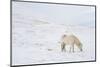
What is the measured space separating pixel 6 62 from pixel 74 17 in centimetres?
92

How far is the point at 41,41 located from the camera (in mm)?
2291

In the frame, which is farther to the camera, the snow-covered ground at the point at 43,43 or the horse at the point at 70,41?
the horse at the point at 70,41

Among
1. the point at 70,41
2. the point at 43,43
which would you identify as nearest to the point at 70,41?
the point at 70,41

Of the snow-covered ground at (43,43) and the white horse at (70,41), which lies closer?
the snow-covered ground at (43,43)

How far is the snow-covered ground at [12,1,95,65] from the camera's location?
219 cm

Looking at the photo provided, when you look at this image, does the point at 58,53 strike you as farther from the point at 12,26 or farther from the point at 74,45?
the point at 12,26

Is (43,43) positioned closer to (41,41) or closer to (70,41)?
(41,41)

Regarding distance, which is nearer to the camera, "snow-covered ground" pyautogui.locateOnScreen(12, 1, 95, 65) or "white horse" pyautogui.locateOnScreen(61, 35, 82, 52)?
"snow-covered ground" pyautogui.locateOnScreen(12, 1, 95, 65)

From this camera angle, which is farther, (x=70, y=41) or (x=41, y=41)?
(x=70, y=41)

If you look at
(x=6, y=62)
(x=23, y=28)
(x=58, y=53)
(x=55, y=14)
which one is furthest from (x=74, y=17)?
(x=6, y=62)

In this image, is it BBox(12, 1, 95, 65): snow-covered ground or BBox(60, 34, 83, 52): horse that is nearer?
BBox(12, 1, 95, 65): snow-covered ground

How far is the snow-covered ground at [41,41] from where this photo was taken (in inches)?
86.3

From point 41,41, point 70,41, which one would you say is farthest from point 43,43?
point 70,41

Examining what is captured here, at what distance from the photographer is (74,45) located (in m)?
2.43
